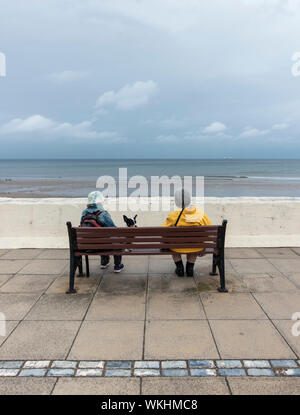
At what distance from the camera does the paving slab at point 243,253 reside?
4938 millimetres

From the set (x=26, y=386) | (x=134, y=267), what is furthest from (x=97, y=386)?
(x=134, y=267)

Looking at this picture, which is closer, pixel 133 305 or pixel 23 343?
pixel 23 343

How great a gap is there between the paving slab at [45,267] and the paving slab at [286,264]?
3.17 metres

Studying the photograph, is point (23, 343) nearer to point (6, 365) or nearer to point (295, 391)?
point (6, 365)

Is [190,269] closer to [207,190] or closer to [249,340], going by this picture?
[249,340]

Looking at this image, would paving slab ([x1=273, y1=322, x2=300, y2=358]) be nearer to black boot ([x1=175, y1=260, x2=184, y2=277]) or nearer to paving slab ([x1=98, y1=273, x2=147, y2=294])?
black boot ([x1=175, y1=260, x2=184, y2=277])

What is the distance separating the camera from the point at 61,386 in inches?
84.7

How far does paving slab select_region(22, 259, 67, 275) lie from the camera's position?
14.1 feet

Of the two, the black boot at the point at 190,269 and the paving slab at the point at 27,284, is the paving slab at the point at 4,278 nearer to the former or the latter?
the paving slab at the point at 27,284

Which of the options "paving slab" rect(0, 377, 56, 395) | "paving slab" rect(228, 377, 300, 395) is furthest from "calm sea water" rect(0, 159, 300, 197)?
"paving slab" rect(0, 377, 56, 395)

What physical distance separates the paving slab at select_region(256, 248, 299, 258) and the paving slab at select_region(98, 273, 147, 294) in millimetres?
2201

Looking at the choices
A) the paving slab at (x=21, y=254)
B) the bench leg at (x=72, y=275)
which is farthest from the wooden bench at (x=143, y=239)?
the paving slab at (x=21, y=254)
